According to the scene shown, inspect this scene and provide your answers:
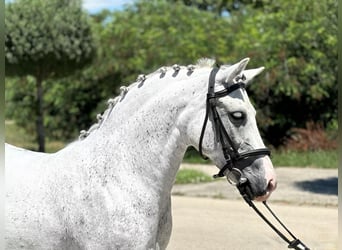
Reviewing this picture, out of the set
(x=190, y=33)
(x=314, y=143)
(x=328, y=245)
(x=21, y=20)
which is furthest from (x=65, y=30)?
(x=328, y=245)

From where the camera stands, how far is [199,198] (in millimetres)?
9648

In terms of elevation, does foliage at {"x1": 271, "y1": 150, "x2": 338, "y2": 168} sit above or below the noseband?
below

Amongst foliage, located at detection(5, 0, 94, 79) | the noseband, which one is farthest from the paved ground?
foliage, located at detection(5, 0, 94, 79)

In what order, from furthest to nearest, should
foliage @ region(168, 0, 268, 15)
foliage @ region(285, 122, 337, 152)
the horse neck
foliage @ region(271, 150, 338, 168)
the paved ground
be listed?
foliage @ region(168, 0, 268, 15)
foliage @ region(285, 122, 337, 152)
foliage @ region(271, 150, 338, 168)
the paved ground
the horse neck

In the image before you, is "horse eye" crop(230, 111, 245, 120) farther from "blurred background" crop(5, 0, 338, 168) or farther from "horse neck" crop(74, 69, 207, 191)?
"blurred background" crop(5, 0, 338, 168)

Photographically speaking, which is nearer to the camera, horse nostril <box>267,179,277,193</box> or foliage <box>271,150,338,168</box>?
horse nostril <box>267,179,277,193</box>

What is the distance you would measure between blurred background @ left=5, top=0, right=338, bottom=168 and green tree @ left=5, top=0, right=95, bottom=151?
0.03 m

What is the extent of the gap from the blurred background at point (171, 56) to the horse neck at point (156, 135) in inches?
422

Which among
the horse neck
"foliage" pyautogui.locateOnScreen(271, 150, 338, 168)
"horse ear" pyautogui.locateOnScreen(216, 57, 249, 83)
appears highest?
"horse ear" pyautogui.locateOnScreen(216, 57, 249, 83)

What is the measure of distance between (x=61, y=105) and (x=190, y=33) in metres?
5.26

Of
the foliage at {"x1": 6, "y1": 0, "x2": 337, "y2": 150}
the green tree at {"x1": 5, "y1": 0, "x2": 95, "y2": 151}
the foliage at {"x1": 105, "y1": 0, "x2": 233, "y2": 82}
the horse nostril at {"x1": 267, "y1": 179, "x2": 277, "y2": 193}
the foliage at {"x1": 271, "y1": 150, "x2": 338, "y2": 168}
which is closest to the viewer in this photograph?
the horse nostril at {"x1": 267, "y1": 179, "x2": 277, "y2": 193}

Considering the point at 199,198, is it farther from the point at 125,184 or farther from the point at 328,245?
the point at 125,184

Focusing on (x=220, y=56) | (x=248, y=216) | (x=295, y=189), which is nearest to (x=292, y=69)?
(x=220, y=56)

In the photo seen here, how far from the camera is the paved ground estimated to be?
648 cm
